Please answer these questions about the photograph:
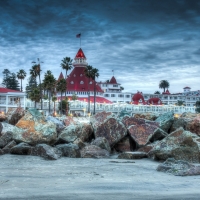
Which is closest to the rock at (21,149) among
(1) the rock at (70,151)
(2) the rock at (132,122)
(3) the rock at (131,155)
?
(1) the rock at (70,151)

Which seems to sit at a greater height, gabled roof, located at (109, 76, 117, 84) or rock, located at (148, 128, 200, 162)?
gabled roof, located at (109, 76, 117, 84)

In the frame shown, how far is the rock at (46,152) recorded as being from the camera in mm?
11848

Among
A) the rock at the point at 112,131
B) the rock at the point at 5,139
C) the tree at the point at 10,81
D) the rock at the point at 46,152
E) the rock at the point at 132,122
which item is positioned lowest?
the rock at the point at 46,152

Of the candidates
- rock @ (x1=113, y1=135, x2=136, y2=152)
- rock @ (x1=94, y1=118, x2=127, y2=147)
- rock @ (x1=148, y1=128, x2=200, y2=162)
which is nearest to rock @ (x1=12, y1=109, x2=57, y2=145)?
rock @ (x1=94, y1=118, x2=127, y2=147)

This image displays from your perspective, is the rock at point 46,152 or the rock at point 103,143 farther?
the rock at point 103,143

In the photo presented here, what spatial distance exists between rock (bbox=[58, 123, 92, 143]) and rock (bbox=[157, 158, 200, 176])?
597 cm

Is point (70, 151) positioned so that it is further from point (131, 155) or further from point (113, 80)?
point (113, 80)

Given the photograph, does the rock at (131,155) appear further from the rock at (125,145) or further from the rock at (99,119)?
the rock at (99,119)

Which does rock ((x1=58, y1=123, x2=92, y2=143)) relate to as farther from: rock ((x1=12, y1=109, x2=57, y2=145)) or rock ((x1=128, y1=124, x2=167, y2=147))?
rock ((x1=128, y1=124, x2=167, y2=147))

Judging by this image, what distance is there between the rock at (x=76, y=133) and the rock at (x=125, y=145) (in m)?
1.65

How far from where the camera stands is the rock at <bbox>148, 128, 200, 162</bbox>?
11859 millimetres

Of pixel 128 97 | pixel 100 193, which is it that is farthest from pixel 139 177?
pixel 128 97

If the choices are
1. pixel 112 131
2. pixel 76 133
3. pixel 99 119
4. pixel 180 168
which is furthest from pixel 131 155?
pixel 99 119

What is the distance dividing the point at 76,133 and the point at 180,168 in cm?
709
